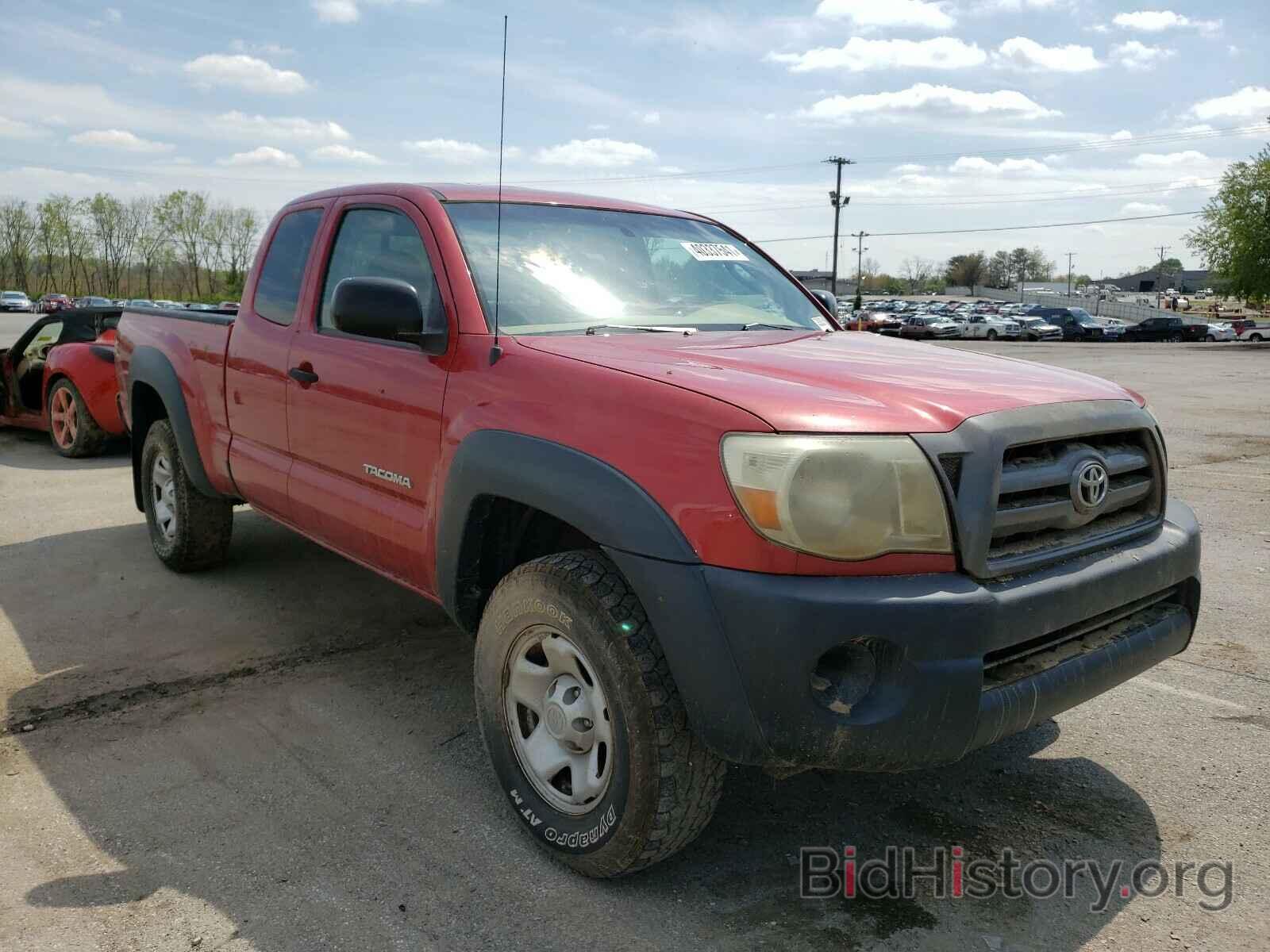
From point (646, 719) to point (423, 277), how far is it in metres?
1.79

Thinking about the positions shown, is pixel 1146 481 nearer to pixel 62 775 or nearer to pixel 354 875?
pixel 354 875

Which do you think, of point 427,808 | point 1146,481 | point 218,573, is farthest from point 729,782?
point 218,573

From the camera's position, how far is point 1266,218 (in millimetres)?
52094

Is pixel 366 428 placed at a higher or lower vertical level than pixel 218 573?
higher

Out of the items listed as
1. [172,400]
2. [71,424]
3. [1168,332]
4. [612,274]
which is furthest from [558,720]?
[1168,332]

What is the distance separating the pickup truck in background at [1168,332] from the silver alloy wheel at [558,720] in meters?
54.3

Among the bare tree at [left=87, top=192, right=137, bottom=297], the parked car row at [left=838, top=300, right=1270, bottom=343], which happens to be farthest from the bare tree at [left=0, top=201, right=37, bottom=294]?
the parked car row at [left=838, top=300, right=1270, bottom=343]

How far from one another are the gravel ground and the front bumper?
0.53 meters

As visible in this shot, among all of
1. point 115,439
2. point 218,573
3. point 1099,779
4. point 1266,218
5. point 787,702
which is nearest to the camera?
point 787,702

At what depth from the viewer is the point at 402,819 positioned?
9.68 feet

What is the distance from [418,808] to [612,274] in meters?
1.87

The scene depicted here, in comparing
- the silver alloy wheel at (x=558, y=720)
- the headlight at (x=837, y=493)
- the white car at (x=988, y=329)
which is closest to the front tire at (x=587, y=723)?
the silver alloy wheel at (x=558, y=720)

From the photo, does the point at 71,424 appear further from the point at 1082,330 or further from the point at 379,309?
the point at 1082,330

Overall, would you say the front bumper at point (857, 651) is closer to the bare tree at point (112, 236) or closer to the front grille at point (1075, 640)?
the front grille at point (1075, 640)
